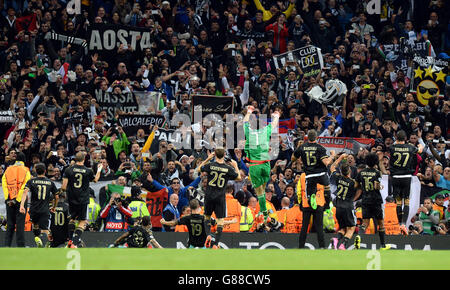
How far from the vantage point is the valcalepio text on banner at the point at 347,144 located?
22.8 metres

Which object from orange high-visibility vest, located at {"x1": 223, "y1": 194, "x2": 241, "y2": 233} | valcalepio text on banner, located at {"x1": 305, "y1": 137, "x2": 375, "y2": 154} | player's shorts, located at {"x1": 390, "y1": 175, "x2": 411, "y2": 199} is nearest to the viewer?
player's shorts, located at {"x1": 390, "y1": 175, "x2": 411, "y2": 199}

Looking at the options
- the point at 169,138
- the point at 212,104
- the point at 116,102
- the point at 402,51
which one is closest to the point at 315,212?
the point at 169,138

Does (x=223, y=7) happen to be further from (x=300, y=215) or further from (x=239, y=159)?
(x=300, y=215)

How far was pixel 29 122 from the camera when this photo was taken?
932 inches

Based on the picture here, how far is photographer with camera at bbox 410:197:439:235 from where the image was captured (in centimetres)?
2031

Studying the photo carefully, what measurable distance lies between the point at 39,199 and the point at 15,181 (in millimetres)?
729

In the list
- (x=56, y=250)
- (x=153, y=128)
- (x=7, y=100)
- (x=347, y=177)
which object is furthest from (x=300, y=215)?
(x=7, y=100)

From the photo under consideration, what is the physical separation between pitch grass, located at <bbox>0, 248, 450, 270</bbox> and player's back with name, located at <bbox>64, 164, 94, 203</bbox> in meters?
3.84

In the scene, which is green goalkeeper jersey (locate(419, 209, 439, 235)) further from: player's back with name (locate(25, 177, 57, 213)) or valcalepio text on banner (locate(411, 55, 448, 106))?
player's back with name (locate(25, 177, 57, 213))

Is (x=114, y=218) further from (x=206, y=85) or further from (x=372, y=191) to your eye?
(x=206, y=85)

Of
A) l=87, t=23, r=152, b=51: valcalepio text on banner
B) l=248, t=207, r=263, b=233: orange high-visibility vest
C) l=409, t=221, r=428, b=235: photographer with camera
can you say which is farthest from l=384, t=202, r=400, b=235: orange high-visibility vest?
l=87, t=23, r=152, b=51: valcalepio text on banner

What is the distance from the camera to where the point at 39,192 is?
57.2 feet

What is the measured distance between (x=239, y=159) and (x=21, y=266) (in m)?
10.3
